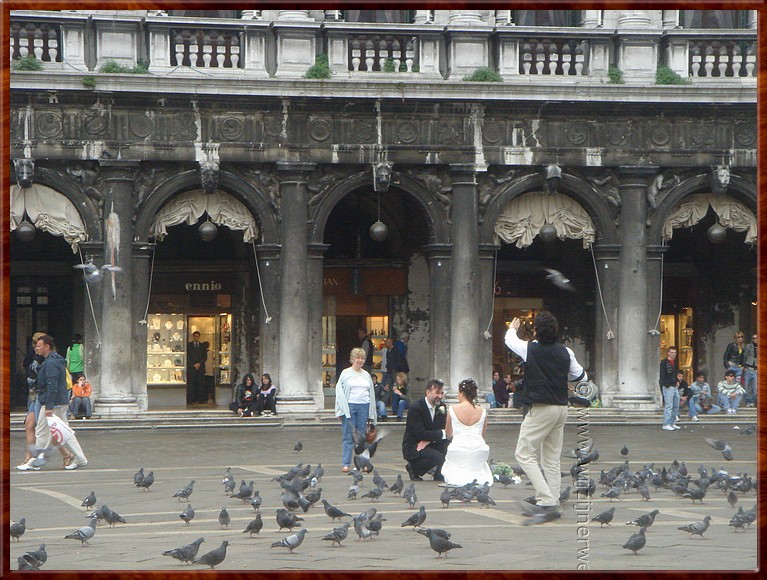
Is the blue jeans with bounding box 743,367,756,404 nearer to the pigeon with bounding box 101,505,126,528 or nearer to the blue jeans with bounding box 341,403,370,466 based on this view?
the blue jeans with bounding box 341,403,370,466

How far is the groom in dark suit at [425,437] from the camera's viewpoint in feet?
46.4

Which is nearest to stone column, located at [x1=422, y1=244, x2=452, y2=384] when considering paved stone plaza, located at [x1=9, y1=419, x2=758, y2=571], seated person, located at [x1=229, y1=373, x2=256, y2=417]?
paved stone plaza, located at [x1=9, y1=419, x2=758, y2=571]

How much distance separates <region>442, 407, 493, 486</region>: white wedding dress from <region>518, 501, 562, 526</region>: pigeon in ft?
9.07

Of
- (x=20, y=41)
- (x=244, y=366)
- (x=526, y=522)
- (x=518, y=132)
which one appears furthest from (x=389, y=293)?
(x=526, y=522)

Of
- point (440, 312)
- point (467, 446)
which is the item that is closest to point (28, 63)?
point (440, 312)

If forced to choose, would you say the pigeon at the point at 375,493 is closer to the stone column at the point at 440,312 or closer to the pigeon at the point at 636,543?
the pigeon at the point at 636,543

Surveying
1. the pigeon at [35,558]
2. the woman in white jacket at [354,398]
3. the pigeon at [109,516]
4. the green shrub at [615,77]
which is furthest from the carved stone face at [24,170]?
the pigeon at [35,558]

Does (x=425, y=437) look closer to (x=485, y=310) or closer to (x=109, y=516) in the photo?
(x=109, y=516)

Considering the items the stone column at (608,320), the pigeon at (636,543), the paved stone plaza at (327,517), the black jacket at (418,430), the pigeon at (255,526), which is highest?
the stone column at (608,320)

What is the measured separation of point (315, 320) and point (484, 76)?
17.8 ft

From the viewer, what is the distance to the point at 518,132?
76.5 feet

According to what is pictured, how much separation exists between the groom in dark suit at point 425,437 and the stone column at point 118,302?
918 centimetres

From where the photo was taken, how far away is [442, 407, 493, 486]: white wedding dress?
1331cm

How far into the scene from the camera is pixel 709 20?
24.3 metres
